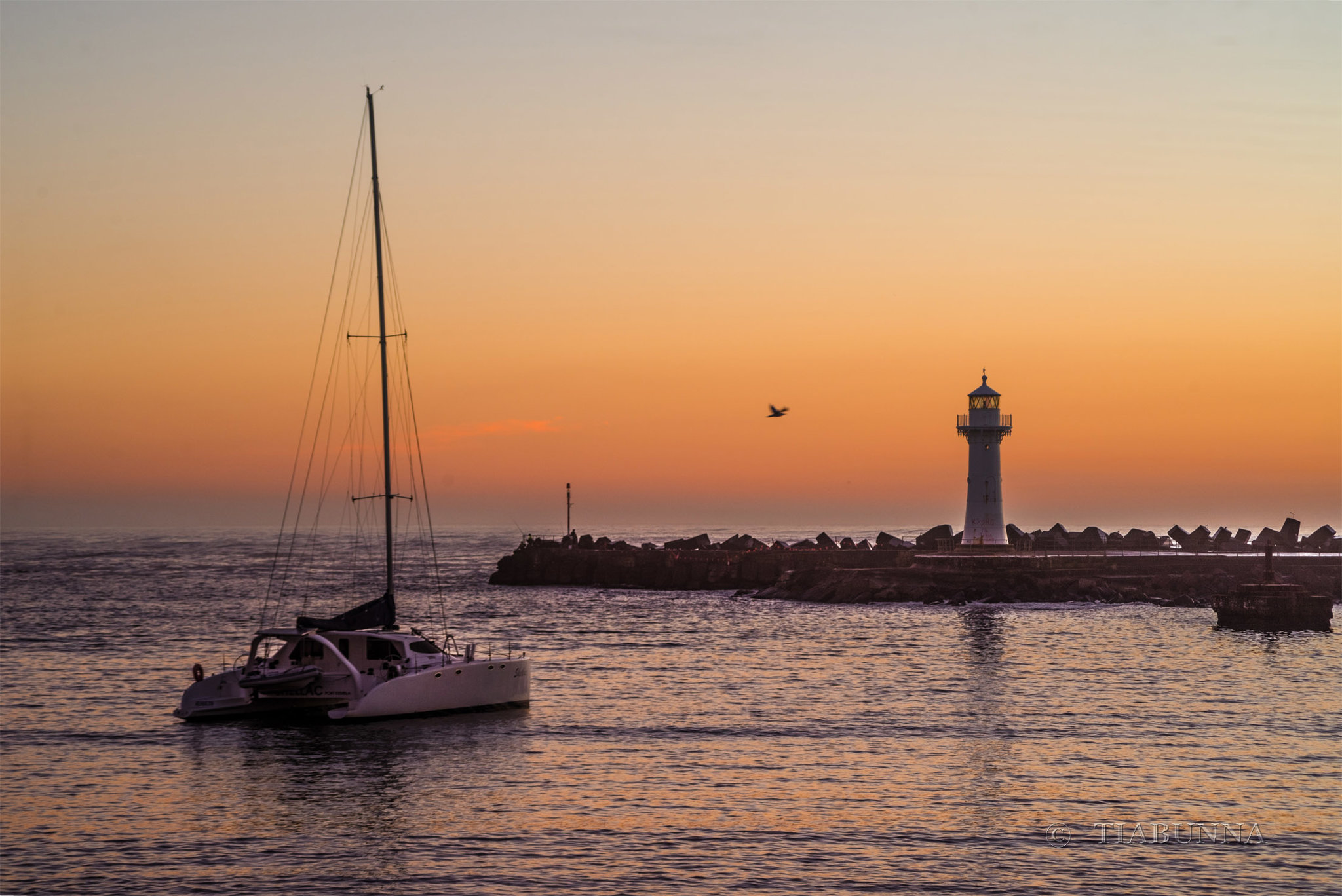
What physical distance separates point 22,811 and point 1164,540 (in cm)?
8166

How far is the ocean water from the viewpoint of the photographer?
18.0 metres

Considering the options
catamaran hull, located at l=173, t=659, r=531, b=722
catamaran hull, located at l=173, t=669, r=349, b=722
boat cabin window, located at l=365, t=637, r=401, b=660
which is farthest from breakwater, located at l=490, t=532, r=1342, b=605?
catamaran hull, located at l=173, t=669, r=349, b=722

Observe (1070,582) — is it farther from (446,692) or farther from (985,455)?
(446,692)

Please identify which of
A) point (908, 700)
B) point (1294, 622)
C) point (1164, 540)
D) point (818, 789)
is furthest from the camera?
point (1164, 540)

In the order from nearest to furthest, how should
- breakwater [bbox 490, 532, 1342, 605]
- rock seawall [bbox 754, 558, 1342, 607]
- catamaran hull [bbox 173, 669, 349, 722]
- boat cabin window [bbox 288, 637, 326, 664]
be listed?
1. catamaran hull [bbox 173, 669, 349, 722]
2. boat cabin window [bbox 288, 637, 326, 664]
3. rock seawall [bbox 754, 558, 1342, 607]
4. breakwater [bbox 490, 532, 1342, 605]

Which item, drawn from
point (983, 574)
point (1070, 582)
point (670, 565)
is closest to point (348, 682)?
point (983, 574)

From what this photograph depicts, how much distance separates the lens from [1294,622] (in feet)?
175

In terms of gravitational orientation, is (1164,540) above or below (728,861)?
above

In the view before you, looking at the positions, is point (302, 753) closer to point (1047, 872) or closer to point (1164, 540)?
point (1047, 872)

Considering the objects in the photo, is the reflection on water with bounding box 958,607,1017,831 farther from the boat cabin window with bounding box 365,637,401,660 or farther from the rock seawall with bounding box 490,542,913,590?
the rock seawall with bounding box 490,542,913,590

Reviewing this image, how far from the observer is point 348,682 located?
28.5 meters

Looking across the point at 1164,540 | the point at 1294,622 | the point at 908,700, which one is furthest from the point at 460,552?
the point at 908,700

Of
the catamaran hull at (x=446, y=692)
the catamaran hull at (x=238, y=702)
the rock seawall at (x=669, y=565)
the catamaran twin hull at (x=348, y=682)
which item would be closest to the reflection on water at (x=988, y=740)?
the catamaran hull at (x=446, y=692)

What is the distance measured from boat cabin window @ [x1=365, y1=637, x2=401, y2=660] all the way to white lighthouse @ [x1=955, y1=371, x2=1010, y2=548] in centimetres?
4500
